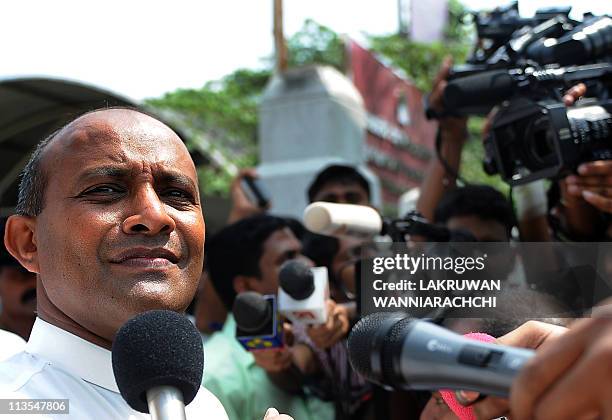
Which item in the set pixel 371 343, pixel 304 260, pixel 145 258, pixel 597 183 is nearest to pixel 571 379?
pixel 371 343

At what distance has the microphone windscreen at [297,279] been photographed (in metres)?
2.75

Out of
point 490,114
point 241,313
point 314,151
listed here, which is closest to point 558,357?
point 241,313

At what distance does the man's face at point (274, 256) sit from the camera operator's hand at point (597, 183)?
4.72 ft

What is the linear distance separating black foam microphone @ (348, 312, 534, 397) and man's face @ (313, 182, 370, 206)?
2990 millimetres

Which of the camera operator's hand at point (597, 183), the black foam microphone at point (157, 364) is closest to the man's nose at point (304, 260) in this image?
the camera operator's hand at point (597, 183)

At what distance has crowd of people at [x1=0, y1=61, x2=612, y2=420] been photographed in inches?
46.9

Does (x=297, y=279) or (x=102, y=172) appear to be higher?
(x=102, y=172)

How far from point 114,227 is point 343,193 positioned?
246cm

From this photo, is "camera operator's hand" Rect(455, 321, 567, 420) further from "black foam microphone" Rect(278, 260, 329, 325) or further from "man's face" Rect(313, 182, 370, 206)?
"man's face" Rect(313, 182, 370, 206)

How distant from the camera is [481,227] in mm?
3201

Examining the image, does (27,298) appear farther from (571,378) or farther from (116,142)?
(571,378)

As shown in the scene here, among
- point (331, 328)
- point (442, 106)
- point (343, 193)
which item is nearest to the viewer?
point (331, 328)

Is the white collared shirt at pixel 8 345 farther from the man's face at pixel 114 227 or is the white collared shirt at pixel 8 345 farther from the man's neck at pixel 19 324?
the man's neck at pixel 19 324

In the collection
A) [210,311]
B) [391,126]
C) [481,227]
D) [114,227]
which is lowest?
[391,126]
